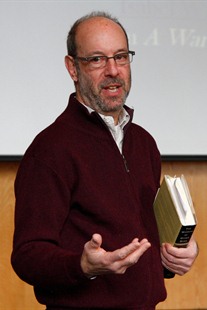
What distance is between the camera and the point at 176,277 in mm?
3383

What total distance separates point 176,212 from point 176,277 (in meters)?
1.84

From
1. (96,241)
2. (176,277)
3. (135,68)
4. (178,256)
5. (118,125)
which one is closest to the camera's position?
(96,241)

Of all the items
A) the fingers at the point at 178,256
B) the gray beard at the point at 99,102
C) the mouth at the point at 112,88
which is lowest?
the fingers at the point at 178,256

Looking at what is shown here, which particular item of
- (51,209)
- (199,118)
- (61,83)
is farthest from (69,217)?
(199,118)

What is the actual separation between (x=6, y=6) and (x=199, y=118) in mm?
1048

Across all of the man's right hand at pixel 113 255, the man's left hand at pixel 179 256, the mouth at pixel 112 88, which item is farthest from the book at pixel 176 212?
the mouth at pixel 112 88

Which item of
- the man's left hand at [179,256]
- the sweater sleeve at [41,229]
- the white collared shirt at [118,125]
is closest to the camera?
the sweater sleeve at [41,229]

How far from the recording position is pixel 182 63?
3260 millimetres

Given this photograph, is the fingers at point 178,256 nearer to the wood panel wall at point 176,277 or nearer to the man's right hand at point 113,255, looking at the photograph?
the man's right hand at point 113,255

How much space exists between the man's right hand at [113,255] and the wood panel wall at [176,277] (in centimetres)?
168

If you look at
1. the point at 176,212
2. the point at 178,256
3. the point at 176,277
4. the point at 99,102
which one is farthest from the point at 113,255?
the point at 176,277

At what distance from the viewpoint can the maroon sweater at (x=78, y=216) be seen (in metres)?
1.61

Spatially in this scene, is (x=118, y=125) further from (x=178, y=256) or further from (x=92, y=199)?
(x=178, y=256)

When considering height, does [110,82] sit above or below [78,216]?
above
